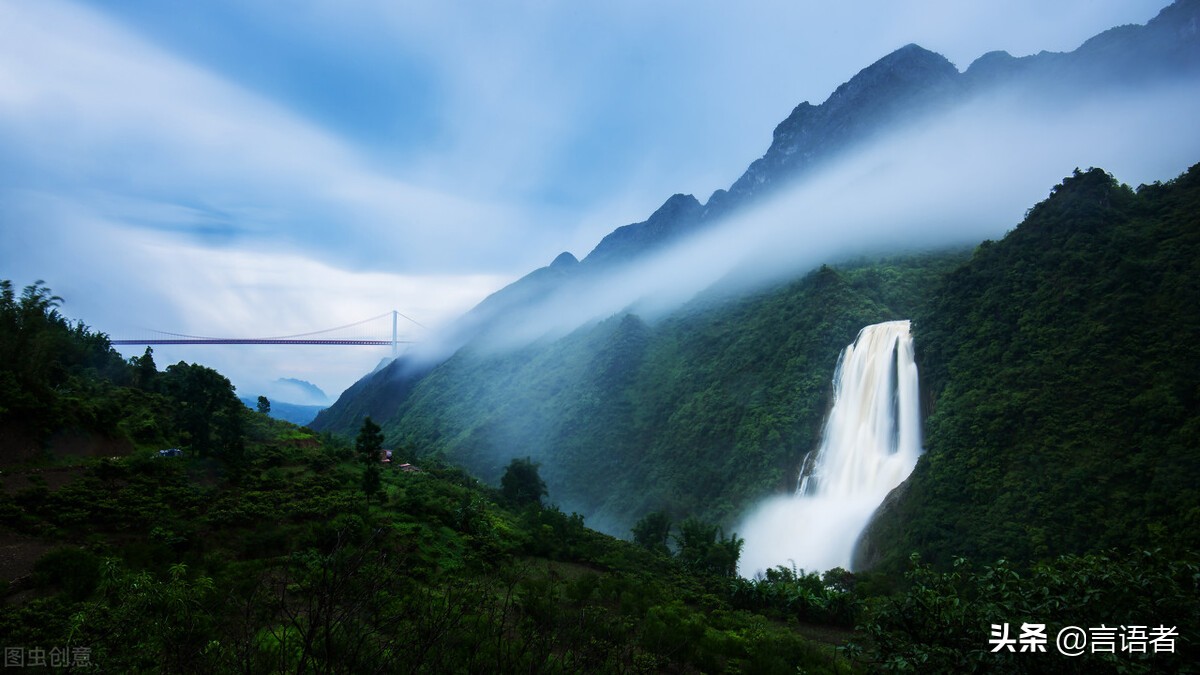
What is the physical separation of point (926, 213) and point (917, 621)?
335 ft

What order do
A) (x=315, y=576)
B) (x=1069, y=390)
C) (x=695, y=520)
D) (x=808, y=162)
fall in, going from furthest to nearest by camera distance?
(x=808, y=162) < (x=695, y=520) < (x=1069, y=390) < (x=315, y=576)

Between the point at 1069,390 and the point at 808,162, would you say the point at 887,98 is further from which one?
the point at 1069,390

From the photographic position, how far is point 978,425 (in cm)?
3042

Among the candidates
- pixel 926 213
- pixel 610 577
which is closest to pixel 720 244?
pixel 926 213

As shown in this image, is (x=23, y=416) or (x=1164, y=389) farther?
(x=1164, y=389)

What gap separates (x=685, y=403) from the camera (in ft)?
210

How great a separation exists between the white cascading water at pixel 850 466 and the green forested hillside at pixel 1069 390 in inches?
120

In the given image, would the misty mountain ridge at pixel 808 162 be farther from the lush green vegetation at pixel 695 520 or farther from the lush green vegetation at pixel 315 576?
the lush green vegetation at pixel 315 576

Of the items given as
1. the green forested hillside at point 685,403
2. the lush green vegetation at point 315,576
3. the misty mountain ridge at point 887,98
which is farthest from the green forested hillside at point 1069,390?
the misty mountain ridge at point 887,98

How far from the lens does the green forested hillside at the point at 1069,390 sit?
73.0 feet

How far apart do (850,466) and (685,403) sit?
2644 centimetres

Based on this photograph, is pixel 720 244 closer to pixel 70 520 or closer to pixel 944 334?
pixel 944 334

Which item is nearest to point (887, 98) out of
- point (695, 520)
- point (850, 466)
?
point (850, 466)

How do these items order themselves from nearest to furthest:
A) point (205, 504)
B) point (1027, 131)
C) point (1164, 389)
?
point (205, 504)
point (1164, 389)
point (1027, 131)
